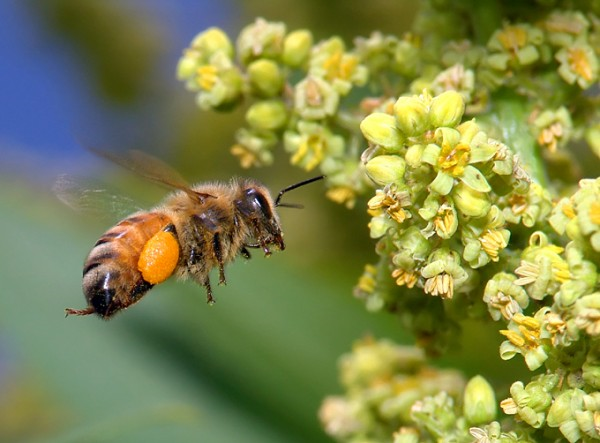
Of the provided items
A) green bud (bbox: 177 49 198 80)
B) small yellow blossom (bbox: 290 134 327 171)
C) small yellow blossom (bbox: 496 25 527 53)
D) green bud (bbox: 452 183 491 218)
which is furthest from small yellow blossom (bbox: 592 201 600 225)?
green bud (bbox: 177 49 198 80)

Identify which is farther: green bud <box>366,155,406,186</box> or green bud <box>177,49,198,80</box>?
green bud <box>177,49,198,80</box>

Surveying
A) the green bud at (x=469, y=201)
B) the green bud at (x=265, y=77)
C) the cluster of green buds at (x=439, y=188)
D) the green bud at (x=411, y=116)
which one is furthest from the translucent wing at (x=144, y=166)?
the green bud at (x=469, y=201)

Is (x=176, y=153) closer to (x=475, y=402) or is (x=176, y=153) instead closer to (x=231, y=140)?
(x=231, y=140)

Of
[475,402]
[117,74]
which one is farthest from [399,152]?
[117,74]

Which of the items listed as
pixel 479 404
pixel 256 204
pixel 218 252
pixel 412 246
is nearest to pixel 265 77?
pixel 256 204

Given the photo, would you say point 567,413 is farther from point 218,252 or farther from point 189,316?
point 189,316

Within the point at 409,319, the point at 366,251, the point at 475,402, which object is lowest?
the point at 475,402

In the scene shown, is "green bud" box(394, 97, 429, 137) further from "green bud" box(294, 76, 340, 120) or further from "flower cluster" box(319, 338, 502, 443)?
"flower cluster" box(319, 338, 502, 443)
